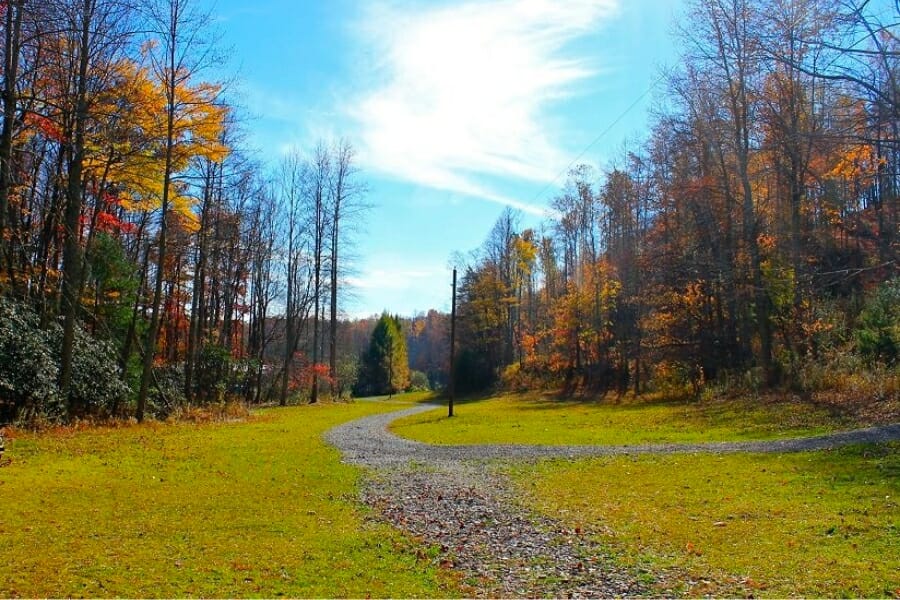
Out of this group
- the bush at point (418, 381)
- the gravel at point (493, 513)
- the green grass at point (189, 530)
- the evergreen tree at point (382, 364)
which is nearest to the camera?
the green grass at point (189, 530)

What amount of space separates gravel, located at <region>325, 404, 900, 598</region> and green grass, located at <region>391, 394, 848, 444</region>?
133cm

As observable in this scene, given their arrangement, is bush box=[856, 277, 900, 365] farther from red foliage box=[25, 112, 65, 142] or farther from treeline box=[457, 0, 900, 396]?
red foliage box=[25, 112, 65, 142]

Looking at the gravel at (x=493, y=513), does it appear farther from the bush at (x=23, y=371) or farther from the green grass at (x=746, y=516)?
the bush at (x=23, y=371)

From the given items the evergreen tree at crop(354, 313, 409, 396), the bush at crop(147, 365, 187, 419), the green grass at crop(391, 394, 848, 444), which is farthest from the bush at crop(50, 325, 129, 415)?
the evergreen tree at crop(354, 313, 409, 396)

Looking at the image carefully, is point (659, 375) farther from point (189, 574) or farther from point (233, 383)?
point (189, 574)

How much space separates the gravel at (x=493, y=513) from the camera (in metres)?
5.42

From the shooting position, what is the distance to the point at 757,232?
24.4 m

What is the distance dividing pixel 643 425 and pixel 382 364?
4825 centimetres

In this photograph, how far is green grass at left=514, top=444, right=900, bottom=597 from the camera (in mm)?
5207

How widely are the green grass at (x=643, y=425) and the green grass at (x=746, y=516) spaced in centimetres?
359

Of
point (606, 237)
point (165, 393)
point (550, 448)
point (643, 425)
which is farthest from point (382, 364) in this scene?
point (550, 448)

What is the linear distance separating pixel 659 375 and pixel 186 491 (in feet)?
85.7

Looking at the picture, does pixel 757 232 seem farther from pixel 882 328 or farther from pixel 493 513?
pixel 493 513

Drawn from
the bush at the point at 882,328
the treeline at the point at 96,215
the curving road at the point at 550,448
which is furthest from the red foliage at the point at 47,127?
the bush at the point at 882,328
